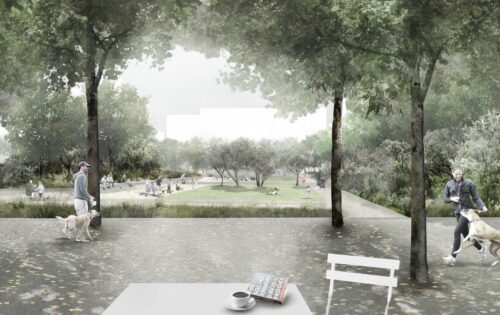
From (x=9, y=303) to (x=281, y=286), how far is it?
5.41 metres

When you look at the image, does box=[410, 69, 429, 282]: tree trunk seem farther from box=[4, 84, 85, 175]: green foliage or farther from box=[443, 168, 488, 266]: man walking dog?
box=[4, 84, 85, 175]: green foliage

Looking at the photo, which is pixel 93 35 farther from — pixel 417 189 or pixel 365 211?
pixel 365 211

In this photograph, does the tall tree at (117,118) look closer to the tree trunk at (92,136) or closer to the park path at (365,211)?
the park path at (365,211)

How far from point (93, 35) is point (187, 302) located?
41.1 ft

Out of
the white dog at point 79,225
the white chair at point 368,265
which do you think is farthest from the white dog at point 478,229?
the white dog at point 79,225

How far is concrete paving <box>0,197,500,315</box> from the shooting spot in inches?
328

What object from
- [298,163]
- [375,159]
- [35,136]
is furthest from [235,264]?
[298,163]

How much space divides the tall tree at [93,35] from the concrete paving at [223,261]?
3.25 m

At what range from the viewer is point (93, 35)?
50.8 feet

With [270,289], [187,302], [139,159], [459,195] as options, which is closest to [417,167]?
[459,195]

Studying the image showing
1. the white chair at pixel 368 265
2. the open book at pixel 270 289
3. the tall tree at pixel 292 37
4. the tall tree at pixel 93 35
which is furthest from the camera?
the tall tree at pixel 93 35

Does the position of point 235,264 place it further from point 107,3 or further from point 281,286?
point 107,3

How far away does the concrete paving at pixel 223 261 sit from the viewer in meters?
8.34

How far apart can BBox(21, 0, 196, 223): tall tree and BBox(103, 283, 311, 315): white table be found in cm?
1049
